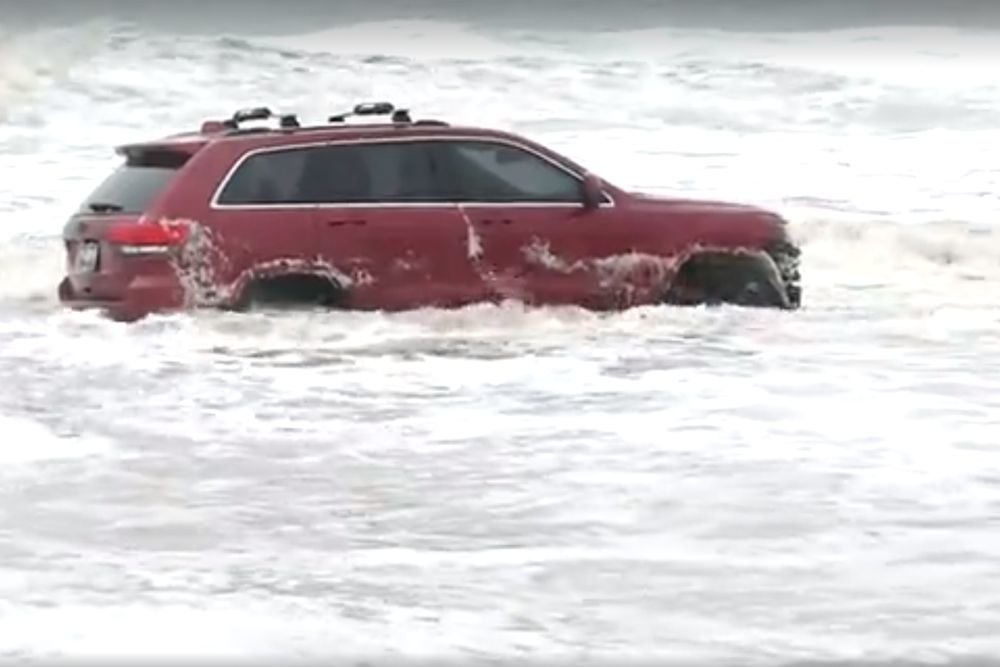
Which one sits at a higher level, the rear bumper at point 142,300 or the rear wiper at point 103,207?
the rear wiper at point 103,207

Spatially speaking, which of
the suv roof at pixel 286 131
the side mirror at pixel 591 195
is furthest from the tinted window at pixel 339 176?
the side mirror at pixel 591 195

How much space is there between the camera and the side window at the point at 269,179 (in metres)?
12.2

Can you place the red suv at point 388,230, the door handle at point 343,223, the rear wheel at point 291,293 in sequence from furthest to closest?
the door handle at point 343,223
the rear wheel at point 291,293
the red suv at point 388,230


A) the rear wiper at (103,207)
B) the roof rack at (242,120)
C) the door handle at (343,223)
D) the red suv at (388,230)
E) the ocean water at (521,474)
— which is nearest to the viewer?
the ocean water at (521,474)

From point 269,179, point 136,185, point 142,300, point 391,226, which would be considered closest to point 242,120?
point 269,179

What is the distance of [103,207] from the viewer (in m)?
12.2

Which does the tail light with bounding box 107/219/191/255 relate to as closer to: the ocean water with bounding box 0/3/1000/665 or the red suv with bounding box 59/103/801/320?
the red suv with bounding box 59/103/801/320

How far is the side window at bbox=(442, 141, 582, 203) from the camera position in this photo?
12789 millimetres

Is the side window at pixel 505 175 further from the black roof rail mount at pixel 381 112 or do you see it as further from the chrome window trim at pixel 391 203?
the black roof rail mount at pixel 381 112

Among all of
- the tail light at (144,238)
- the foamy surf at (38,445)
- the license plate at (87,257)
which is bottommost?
the foamy surf at (38,445)

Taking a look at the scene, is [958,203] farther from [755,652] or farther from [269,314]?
[755,652]

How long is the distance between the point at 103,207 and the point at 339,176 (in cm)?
143

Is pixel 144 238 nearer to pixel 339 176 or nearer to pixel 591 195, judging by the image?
pixel 339 176

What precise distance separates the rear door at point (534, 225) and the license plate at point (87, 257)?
7.38 feet
